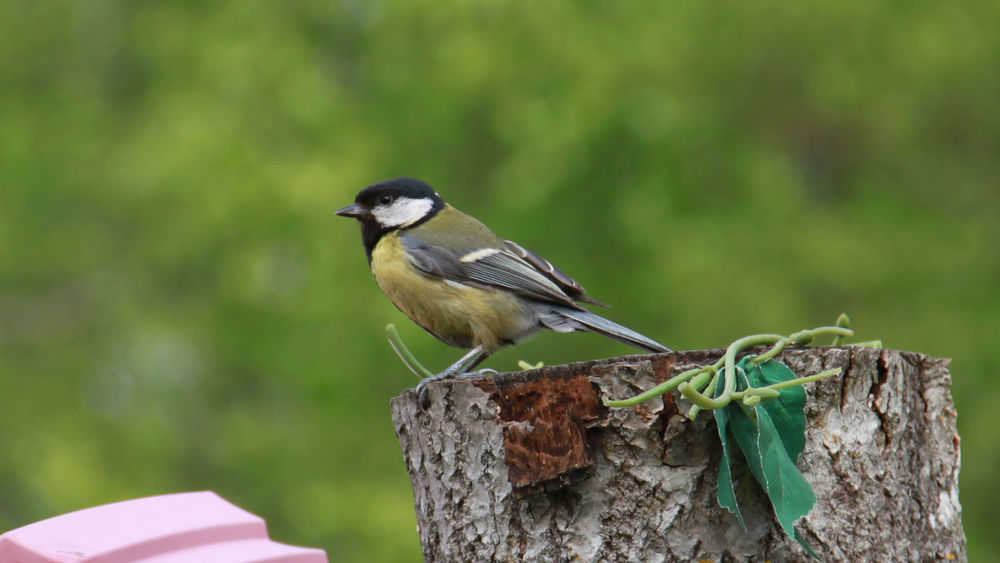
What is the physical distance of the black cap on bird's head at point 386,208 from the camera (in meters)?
4.04

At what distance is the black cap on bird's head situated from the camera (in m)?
4.04

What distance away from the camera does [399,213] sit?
4.08m

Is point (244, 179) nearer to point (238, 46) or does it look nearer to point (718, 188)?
point (238, 46)

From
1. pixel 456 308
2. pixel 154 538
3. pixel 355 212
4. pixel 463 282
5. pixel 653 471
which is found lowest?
pixel 154 538

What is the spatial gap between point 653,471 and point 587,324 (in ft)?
4.71

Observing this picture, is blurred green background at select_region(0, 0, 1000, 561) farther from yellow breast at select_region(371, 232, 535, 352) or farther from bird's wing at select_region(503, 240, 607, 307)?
yellow breast at select_region(371, 232, 535, 352)

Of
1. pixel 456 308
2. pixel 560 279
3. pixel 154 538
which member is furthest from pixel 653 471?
pixel 560 279

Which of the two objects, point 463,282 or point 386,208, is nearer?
point 463,282

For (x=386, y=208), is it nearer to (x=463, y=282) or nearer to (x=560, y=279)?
(x=463, y=282)

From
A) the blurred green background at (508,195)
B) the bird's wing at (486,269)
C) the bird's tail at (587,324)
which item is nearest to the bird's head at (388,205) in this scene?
the bird's wing at (486,269)

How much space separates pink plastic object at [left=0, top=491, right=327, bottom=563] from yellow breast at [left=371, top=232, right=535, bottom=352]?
1.86m

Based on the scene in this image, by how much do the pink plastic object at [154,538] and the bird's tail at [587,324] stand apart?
65.5 inches

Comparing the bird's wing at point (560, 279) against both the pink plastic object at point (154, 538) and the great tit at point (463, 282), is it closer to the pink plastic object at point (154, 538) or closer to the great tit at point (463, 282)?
the great tit at point (463, 282)

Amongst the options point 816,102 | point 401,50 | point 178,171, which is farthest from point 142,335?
point 816,102
